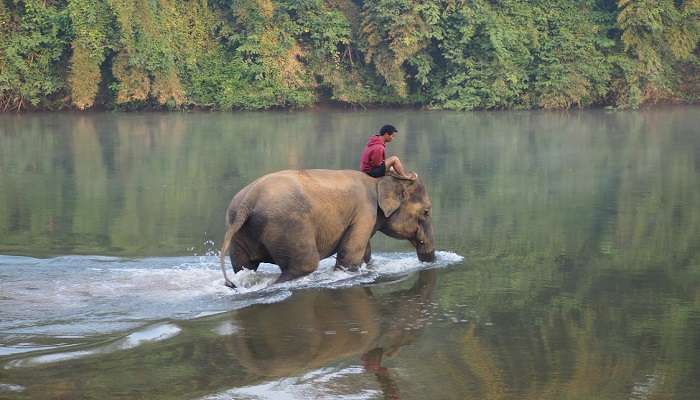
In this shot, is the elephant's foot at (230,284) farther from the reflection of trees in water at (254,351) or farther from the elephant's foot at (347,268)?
the elephant's foot at (347,268)

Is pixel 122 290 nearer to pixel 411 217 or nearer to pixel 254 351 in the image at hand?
pixel 254 351

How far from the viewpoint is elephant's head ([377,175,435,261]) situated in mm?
11859

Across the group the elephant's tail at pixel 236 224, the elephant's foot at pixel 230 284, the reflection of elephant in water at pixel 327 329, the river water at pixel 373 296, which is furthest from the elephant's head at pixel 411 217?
the elephant's foot at pixel 230 284

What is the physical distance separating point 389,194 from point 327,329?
9.18 feet

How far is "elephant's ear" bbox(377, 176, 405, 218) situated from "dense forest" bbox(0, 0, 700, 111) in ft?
93.4

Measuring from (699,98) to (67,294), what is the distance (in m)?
36.6

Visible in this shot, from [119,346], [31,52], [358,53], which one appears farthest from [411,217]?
[358,53]

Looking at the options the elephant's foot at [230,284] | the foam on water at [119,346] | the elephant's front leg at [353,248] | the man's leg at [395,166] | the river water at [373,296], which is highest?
the man's leg at [395,166]

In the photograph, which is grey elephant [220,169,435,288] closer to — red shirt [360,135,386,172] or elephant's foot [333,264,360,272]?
elephant's foot [333,264,360,272]

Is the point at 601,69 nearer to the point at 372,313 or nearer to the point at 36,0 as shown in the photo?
the point at 36,0

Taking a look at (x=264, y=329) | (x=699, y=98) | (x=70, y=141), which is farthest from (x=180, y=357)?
(x=699, y=98)

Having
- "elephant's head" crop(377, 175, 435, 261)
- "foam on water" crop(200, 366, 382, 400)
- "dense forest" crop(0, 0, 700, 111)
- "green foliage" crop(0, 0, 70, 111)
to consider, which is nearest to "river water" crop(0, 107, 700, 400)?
"foam on water" crop(200, 366, 382, 400)

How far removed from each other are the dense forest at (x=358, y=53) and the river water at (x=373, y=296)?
18273 millimetres

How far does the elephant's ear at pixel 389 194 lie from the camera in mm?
11633
